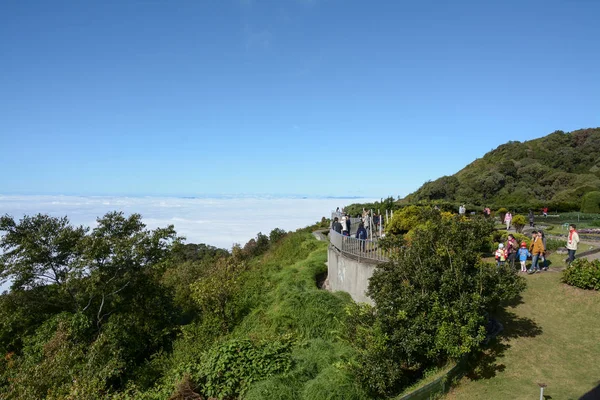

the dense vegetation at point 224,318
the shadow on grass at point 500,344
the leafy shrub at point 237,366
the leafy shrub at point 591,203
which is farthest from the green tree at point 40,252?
the leafy shrub at point 591,203

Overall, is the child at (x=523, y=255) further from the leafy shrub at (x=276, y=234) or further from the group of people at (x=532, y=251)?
the leafy shrub at (x=276, y=234)

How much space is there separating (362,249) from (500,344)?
5845 millimetres

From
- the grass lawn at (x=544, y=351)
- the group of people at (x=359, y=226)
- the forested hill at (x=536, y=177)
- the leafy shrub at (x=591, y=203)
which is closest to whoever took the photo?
the grass lawn at (x=544, y=351)

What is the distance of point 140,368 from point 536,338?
1473cm

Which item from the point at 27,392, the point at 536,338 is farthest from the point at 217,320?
the point at 536,338

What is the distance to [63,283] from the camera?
16.3 m

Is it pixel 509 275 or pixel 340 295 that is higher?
pixel 509 275

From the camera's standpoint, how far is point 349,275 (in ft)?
50.7

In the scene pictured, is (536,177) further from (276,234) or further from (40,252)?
(40,252)

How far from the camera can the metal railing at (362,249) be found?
44.6 feet

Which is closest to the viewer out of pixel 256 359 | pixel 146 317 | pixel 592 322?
pixel 256 359

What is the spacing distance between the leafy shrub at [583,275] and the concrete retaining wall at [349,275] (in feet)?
21.8

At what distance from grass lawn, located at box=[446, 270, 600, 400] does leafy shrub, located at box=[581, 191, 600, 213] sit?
82.2 feet

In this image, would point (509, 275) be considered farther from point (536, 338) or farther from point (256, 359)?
point (256, 359)
